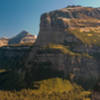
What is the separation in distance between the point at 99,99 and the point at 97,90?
3764 mm

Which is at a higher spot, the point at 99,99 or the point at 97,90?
the point at 97,90

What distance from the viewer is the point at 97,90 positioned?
55.5 meters

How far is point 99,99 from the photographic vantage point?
2233 inches
